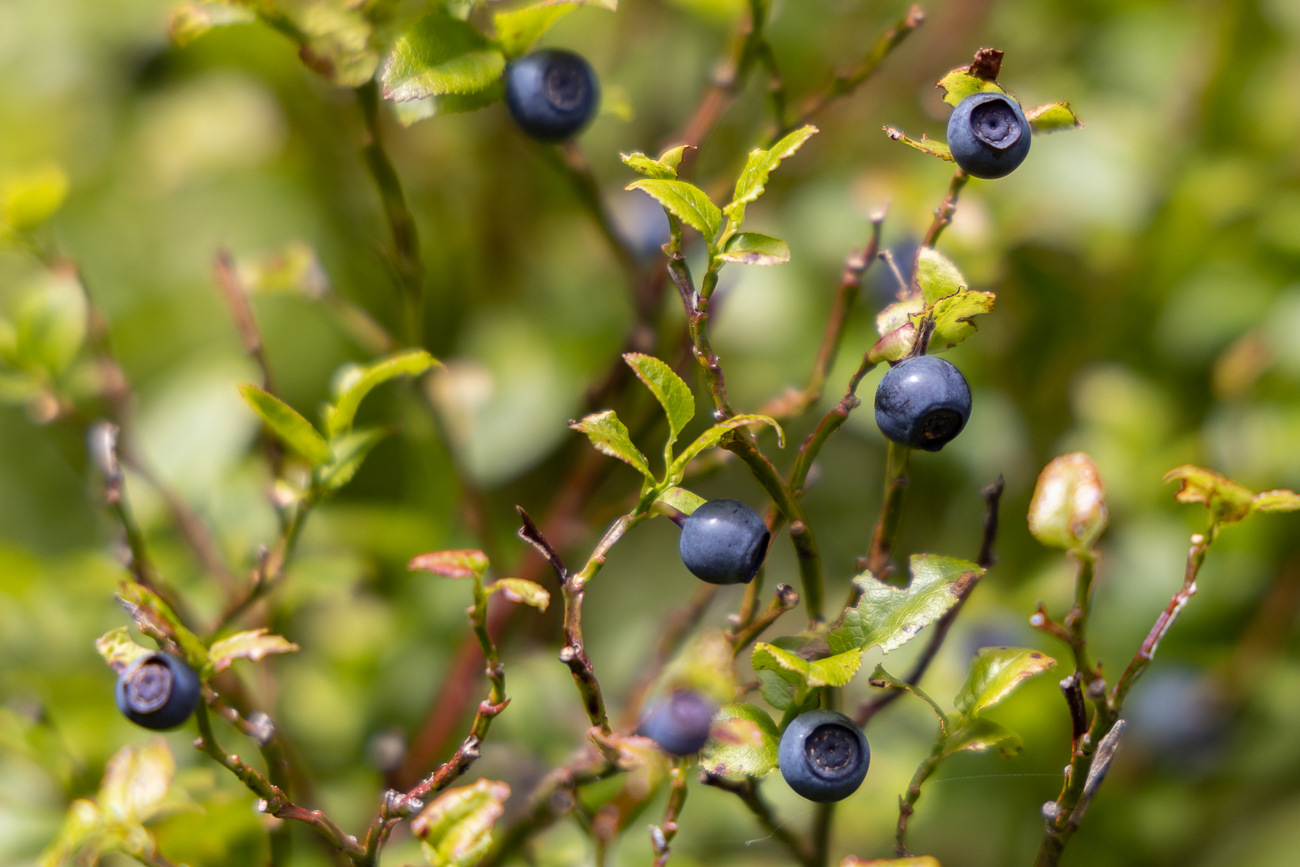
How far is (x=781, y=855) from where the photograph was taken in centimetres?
111

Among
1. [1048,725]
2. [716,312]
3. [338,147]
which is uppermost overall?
[338,147]

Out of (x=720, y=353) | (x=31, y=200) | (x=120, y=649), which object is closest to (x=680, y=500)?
(x=120, y=649)

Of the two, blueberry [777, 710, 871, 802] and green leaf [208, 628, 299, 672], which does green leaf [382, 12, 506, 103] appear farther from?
blueberry [777, 710, 871, 802]

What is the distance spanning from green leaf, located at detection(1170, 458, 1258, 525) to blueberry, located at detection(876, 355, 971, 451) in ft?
0.20

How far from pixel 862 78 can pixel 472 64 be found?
1.09ft

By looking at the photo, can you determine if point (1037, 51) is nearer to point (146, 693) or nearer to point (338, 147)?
point (338, 147)

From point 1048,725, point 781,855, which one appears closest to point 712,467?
point 781,855

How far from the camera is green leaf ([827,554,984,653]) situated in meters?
0.64

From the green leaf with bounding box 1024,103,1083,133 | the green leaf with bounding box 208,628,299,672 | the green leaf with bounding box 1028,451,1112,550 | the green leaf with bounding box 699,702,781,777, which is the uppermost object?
the green leaf with bounding box 1024,103,1083,133

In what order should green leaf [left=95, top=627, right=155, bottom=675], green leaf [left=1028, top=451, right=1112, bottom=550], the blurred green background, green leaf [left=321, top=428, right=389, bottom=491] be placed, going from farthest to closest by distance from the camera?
the blurred green background < green leaf [left=321, top=428, right=389, bottom=491] < green leaf [left=95, top=627, right=155, bottom=675] < green leaf [left=1028, top=451, right=1112, bottom=550]

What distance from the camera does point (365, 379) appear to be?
0.74m

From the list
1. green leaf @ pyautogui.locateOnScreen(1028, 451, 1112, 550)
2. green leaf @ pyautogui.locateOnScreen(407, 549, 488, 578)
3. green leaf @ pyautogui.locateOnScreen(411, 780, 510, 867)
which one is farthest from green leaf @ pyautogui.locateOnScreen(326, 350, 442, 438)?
green leaf @ pyautogui.locateOnScreen(1028, 451, 1112, 550)

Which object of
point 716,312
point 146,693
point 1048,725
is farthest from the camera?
point 1048,725

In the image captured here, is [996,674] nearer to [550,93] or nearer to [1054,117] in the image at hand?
[1054,117]
